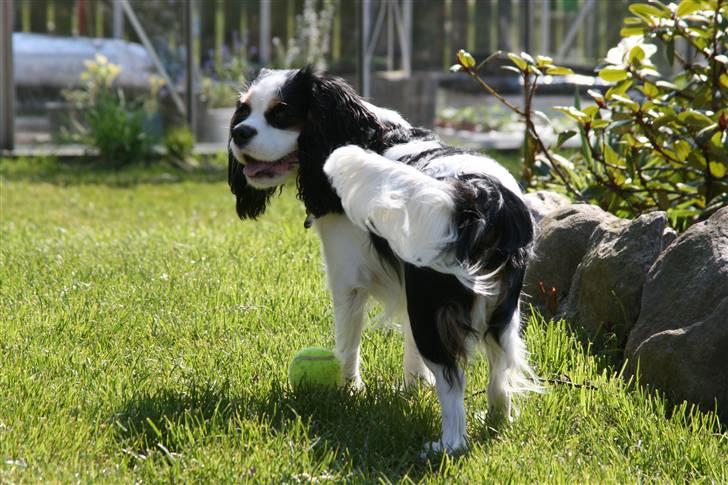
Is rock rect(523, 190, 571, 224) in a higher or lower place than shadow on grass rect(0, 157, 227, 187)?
higher

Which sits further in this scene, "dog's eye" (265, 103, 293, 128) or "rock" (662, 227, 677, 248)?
"rock" (662, 227, 677, 248)

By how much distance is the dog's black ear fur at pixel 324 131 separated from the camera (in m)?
3.52

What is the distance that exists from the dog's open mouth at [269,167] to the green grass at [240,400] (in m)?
0.73

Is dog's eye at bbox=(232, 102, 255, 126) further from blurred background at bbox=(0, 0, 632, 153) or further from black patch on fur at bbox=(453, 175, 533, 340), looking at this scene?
blurred background at bbox=(0, 0, 632, 153)

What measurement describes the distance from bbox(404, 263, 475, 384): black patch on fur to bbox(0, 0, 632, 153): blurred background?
789 centimetres

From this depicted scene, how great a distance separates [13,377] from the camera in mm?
3596

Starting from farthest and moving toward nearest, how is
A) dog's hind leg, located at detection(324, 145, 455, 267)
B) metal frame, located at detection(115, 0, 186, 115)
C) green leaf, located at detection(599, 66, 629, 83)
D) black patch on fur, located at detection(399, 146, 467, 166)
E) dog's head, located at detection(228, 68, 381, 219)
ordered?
metal frame, located at detection(115, 0, 186, 115) < green leaf, located at detection(599, 66, 629, 83) < dog's head, located at detection(228, 68, 381, 219) < black patch on fur, located at detection(399, 146, 467, 166) < dog's hind leg, located at detection(324, 145, 455, 267)

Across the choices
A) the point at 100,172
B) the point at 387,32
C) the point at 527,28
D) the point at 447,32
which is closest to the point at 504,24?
the point at 527,28

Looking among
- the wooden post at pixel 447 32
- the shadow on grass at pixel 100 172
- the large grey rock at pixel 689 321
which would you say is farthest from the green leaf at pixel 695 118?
the wooden post at pixel 447 32

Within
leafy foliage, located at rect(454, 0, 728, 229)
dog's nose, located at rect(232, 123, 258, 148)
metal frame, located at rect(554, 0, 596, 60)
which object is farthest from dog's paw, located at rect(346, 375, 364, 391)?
metal frame, located at rect(554, 0, 596, 60)

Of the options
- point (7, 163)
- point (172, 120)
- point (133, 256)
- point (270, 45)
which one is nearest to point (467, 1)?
point (270, 45)

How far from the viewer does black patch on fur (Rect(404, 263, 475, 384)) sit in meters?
3.04

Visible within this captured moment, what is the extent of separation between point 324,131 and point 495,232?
31.2 inches

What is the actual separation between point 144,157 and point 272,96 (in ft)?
24.4
